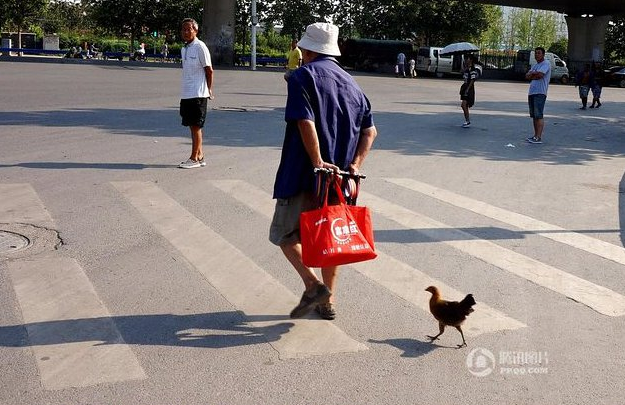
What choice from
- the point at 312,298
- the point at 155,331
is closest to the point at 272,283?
the point at 312,298

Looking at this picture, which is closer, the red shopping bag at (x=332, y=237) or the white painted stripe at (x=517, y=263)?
the red shopping bag at (x=332, y=237)

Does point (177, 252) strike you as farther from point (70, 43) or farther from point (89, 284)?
point (70, 43)

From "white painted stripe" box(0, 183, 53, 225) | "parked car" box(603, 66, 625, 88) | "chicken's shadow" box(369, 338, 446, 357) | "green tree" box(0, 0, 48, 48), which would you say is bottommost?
"chicken's shadow" box(369, 338, 446, 357)

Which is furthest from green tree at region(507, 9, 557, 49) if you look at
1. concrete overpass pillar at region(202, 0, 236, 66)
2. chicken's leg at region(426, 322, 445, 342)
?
chicken's leg at region(426, 322, 445, 342)

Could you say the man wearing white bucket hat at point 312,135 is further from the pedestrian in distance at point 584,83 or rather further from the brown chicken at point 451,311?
the pedestrian in distance at point 584,83

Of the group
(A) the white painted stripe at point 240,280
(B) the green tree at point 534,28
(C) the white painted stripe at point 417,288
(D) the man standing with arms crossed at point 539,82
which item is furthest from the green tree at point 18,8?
(B) the green tree at point 534,28

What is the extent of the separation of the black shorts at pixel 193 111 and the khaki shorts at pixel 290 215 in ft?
17.9

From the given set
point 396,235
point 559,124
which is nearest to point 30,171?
point 396,235

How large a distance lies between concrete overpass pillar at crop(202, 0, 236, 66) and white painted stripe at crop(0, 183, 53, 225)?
38718 millimetres

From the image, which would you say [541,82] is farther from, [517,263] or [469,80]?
[517,263]

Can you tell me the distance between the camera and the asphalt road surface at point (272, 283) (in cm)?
414

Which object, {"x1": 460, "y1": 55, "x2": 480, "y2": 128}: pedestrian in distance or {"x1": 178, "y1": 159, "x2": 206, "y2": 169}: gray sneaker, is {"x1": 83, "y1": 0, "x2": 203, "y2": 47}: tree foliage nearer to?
{"x1": 460, "y1": 55, "x2": 480, "y2": 128}: pedestrian in distance

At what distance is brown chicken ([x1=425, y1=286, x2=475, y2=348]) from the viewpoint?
4570 millimetres

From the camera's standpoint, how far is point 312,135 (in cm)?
451
